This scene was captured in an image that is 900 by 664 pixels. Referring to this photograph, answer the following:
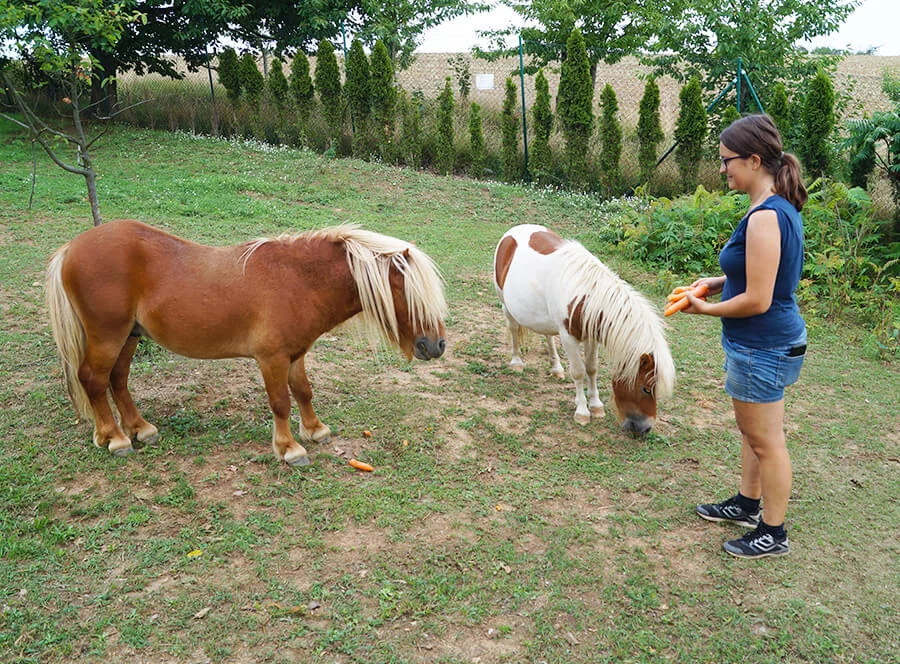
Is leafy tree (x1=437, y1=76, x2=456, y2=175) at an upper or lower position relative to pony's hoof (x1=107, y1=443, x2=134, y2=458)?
upper

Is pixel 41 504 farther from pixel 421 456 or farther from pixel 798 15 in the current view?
pixel 798 15

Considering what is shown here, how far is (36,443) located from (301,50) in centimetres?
1323

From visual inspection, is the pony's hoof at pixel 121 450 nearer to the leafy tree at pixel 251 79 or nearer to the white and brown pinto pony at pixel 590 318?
the white and brown pinto pony at pixel 590 318

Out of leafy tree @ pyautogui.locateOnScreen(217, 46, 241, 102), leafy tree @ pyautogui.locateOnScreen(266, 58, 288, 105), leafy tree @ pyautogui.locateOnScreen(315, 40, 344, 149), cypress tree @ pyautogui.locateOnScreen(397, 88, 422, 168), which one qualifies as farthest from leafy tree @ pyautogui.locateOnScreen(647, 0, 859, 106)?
leafy tree @ pyautogui.locateOnScreen(217, 46, 241, 102)

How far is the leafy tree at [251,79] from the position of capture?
15.0m

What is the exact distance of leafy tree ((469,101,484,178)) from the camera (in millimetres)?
13867

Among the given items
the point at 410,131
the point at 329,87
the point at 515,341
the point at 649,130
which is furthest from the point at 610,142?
the point at 515,341

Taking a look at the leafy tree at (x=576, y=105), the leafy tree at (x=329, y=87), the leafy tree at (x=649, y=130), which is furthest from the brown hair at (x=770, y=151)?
the leafy tree at (x=329, y=87)

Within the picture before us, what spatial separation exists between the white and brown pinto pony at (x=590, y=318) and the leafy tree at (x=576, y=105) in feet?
27.3

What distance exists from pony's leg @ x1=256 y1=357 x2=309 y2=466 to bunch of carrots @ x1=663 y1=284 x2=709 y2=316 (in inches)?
87.2

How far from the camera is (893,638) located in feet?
9.35

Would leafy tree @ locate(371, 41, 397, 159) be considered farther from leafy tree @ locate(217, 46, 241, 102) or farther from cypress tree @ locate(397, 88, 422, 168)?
leafy tree @ locate(217, 46, 241, 102)

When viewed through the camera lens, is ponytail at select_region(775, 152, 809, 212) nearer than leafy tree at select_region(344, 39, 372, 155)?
Yes

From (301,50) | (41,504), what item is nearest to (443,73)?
(301,50)
